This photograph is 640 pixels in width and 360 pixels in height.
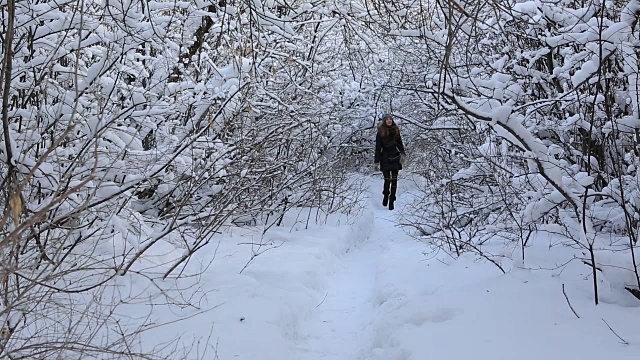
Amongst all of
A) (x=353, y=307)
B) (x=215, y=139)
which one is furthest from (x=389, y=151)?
(x=353, y=307)

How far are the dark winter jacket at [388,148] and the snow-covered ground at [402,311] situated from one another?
4822mm

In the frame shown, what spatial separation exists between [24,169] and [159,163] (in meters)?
1.43

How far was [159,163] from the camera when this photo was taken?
461 cm

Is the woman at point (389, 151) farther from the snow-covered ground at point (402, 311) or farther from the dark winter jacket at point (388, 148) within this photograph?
the snow-covered ground at point (402, 311)

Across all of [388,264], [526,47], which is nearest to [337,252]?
[388,264]

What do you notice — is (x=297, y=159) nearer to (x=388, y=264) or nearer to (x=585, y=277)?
(x=388, y=264)

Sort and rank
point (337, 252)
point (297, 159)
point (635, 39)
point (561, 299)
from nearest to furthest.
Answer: point (635, 39) < point (561, 299) < point (337, 252) < point (297, 159)

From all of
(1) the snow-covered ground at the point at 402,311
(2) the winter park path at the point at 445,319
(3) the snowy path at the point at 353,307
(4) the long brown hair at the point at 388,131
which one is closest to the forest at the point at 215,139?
(1) the snow-covered ground at the point at 402,311

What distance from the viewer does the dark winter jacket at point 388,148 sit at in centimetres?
1152

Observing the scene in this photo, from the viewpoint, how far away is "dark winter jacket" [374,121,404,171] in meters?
11.5

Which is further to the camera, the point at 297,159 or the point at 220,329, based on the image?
the point at 297,159

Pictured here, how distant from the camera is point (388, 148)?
1161 centimetres

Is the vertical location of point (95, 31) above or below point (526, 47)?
below

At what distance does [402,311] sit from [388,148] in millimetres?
7090
